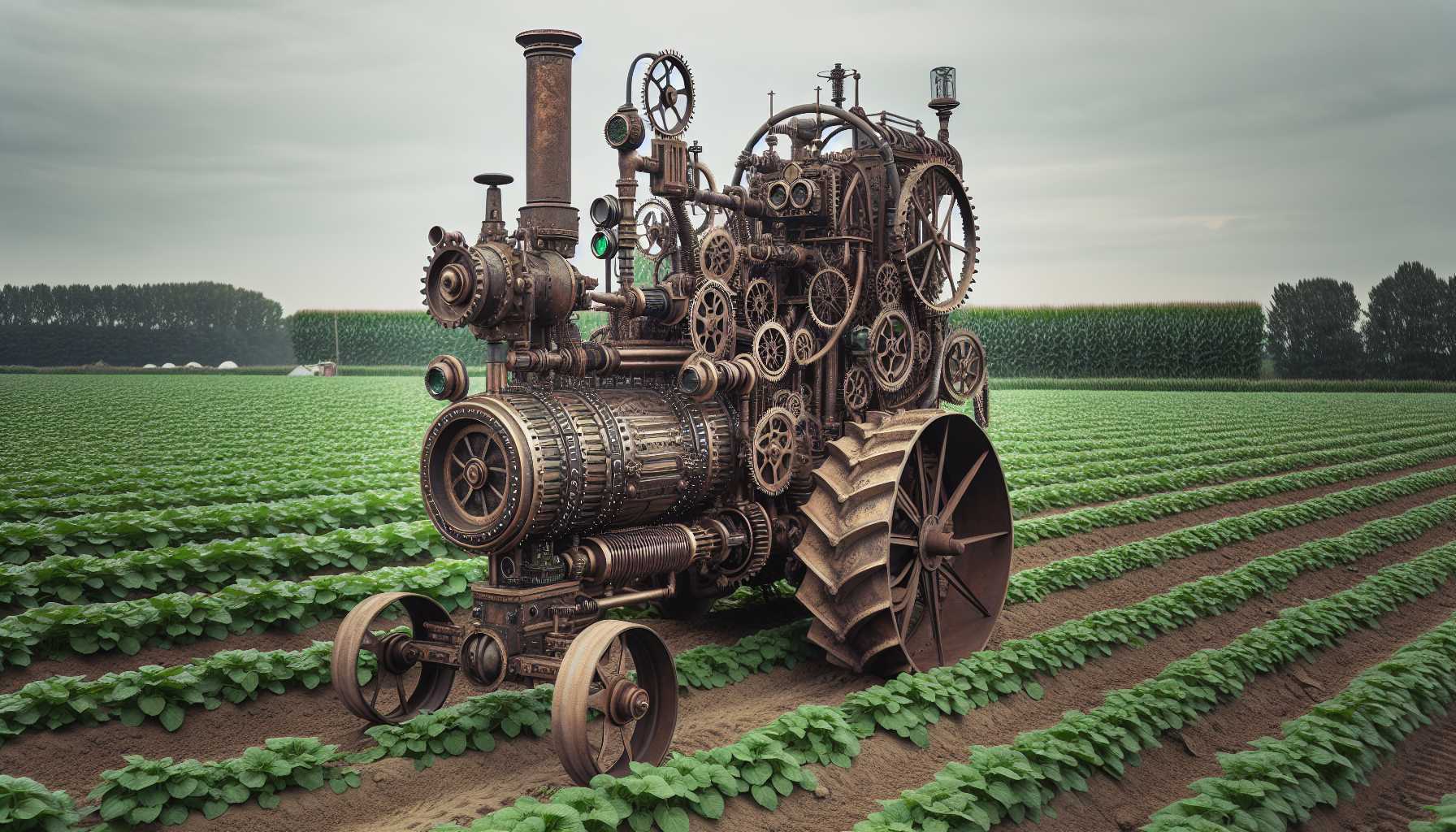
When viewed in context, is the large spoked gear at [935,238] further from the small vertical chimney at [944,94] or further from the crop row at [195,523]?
the crop row at [195,523]

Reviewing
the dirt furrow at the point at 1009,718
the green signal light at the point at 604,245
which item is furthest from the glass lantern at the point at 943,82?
the dirt furrow at the point at 1009,718

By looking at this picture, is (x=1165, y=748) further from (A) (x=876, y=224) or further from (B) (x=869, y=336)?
(A) (x=876, y=224)

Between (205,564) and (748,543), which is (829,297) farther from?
(205,564)

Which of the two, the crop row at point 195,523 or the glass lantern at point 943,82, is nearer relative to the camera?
the glass lantern at point 943,82

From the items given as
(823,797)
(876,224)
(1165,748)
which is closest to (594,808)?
(823,797)

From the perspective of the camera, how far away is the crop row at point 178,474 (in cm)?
1466

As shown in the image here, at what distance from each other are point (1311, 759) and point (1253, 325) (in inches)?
2252

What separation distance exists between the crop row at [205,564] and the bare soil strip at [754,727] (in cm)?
449

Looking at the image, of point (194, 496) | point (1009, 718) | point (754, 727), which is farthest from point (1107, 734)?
point (194, 496)

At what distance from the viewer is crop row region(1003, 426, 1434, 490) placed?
61.2ft

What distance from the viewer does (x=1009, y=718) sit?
784 cm

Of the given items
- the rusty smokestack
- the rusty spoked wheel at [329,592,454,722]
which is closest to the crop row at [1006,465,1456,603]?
the rusty spoked wheel at [329,592,454,722]

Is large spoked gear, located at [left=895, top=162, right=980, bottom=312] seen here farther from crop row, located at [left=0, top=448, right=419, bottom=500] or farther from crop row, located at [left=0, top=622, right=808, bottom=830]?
crop row, located at [left=0, top=448, right=419, bottom=500]

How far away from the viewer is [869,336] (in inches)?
342
